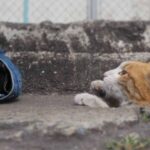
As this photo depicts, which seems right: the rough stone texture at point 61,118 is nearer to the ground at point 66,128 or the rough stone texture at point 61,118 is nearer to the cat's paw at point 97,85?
the ground at point 66,128

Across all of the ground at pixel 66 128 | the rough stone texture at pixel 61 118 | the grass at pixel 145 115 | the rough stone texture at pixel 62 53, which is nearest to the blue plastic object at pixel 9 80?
the rough stone texture at pixel 61 118

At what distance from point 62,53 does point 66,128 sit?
1773mm

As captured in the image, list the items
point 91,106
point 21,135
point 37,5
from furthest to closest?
point 37,5 < point 91,106 < point 21,135

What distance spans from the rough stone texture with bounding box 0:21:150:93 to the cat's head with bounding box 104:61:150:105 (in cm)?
65

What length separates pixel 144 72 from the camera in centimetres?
411

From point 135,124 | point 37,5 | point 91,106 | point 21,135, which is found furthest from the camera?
point 37,5

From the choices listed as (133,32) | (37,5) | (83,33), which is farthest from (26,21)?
(133,32)

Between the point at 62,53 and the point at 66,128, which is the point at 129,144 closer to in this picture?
the point at 66,128

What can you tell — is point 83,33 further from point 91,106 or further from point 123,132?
point 123,132

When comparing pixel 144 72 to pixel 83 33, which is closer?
pixel 144 72

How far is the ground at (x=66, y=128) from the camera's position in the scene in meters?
3.03

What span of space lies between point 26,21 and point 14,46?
227mm

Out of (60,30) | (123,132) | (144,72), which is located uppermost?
(60,30)

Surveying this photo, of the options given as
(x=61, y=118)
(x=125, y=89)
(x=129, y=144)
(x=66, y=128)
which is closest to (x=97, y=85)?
(x=125, y=89)
